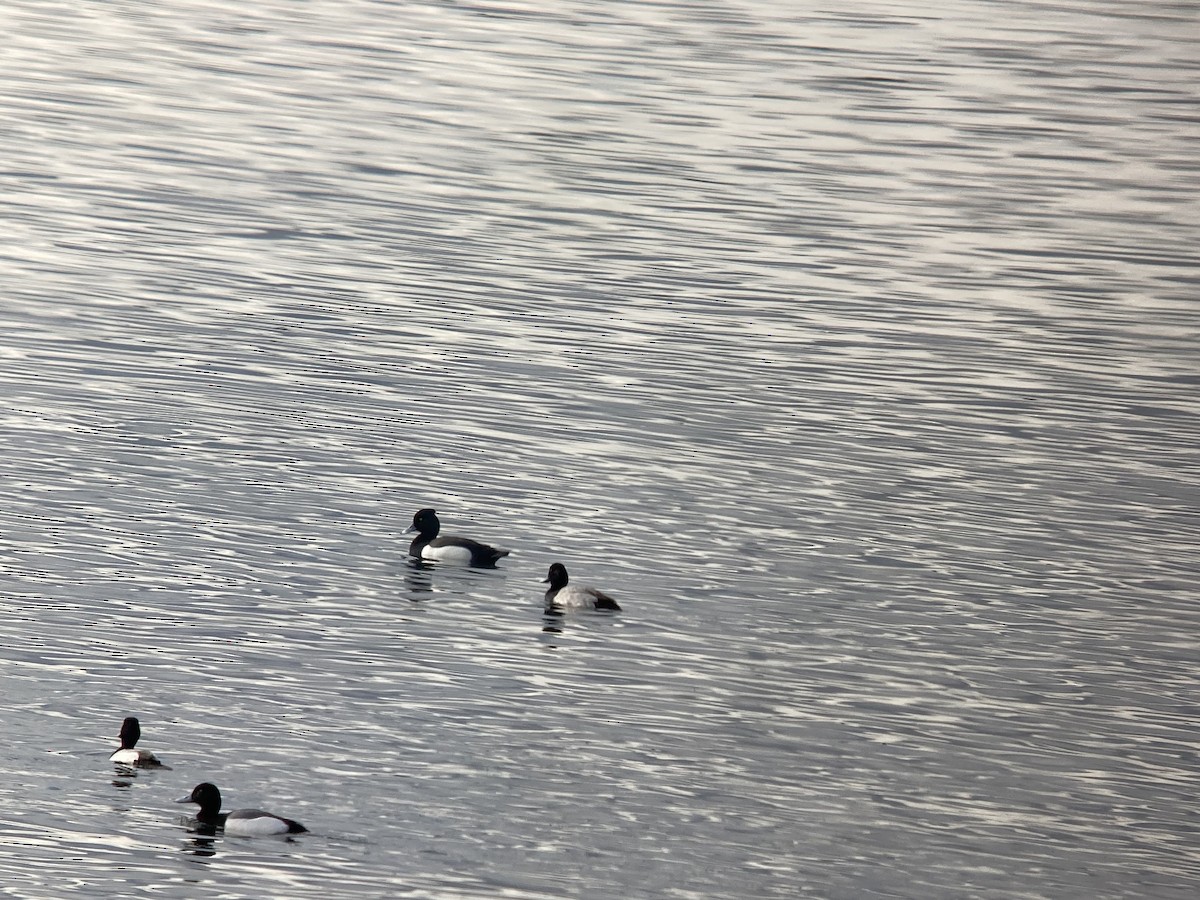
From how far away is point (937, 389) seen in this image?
33188 mm

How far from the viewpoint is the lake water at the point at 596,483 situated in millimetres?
18125

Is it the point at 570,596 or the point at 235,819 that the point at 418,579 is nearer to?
the point at 570,596

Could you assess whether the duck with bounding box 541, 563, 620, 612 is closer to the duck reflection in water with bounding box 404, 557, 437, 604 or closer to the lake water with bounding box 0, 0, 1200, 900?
the lake water with bounding box 0, 0, 1200, 900

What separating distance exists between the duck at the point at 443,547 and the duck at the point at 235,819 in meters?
6.99

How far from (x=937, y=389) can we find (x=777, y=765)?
14.5 meters

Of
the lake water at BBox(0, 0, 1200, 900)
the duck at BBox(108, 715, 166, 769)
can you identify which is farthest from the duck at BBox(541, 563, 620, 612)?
the duck at BBox(108, 715, 166, 769)

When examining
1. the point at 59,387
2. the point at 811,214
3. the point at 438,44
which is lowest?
the point at 59,387

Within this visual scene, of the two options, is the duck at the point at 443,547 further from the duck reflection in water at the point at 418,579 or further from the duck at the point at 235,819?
the duck at the point at 235,819

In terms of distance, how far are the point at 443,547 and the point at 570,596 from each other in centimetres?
191

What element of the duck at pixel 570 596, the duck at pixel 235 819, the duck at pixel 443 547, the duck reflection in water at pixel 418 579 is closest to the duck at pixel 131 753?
the duck at pixel 235 819

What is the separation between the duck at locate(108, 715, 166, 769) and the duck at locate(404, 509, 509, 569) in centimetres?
628

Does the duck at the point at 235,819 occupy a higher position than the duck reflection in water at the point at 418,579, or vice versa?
the duck reflection in water at the point at 418,579

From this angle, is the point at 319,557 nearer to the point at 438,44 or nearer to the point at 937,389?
the point at 937,389

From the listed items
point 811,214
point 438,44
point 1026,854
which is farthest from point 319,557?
point 438,44
